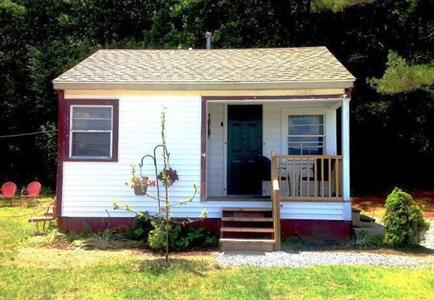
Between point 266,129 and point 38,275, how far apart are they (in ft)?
20.8

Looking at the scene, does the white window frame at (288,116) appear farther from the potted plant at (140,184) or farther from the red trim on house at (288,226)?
the potted plant at (140,184)

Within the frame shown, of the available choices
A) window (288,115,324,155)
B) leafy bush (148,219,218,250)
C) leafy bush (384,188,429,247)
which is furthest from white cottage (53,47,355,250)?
leafy bush (384,188,429,247)

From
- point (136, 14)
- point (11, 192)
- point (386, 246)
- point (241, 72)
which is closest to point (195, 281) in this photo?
point (386, 246)

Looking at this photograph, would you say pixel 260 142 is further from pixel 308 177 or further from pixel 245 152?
pixel 308 177

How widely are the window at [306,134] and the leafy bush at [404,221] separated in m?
2.85

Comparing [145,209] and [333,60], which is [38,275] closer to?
[145,209]

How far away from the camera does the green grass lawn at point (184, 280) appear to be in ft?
19.7

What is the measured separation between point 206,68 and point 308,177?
11.2 feet

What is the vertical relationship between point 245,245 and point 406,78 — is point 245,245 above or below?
below

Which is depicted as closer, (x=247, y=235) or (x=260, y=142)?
(x=247, y=235)

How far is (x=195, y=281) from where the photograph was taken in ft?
21.5

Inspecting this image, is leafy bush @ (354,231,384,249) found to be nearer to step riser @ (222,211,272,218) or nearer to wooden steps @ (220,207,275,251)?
wooden steps @ (220,207,275,251)

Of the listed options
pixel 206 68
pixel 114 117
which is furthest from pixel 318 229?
pixel 114 117

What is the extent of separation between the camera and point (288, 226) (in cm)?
966
